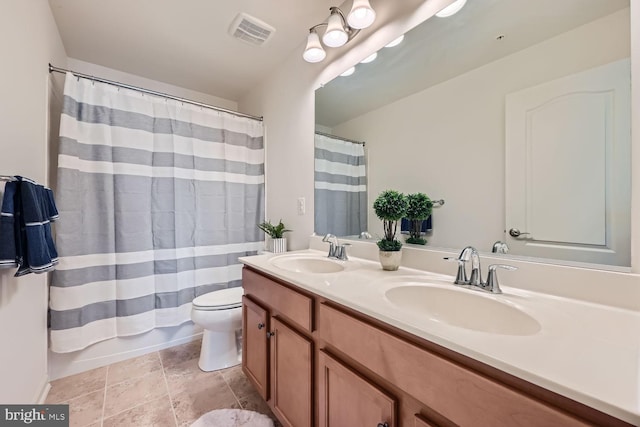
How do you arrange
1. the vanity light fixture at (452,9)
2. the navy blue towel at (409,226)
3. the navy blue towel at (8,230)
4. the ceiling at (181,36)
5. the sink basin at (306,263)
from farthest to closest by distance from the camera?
the ceiling at (181,36) < the sink basin at (306,263) < the navy blue towel at (409,226) < the vanity light fixture at (452,9) < the navy blue towel at (8,230)

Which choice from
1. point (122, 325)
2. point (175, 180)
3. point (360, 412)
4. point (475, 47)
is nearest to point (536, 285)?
point (360, 412)

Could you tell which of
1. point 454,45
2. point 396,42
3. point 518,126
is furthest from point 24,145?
point 518,126

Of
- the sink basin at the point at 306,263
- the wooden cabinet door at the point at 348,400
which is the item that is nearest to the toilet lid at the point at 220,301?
the sink basin at the point at 306,263

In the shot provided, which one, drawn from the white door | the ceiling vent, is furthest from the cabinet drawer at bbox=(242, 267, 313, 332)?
the ceiling vent

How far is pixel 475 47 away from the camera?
107 cm

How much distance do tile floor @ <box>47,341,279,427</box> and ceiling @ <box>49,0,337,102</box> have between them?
234 centimetres

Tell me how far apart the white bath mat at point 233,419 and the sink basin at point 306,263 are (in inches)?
30.4

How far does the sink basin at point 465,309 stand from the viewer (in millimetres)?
739

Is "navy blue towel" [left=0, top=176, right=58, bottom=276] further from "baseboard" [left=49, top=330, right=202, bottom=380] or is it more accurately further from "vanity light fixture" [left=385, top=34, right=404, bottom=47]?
"vanity light fixture" [left=385, top=34, right=404, bottom=47]

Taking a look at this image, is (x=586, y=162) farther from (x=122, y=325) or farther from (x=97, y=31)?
(x=97, y=31)

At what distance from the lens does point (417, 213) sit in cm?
123

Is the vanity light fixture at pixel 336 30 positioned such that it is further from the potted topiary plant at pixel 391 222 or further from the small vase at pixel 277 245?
the small vase at pixel 277 245

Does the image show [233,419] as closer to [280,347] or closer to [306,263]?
[280,347]

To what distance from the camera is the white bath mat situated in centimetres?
128
